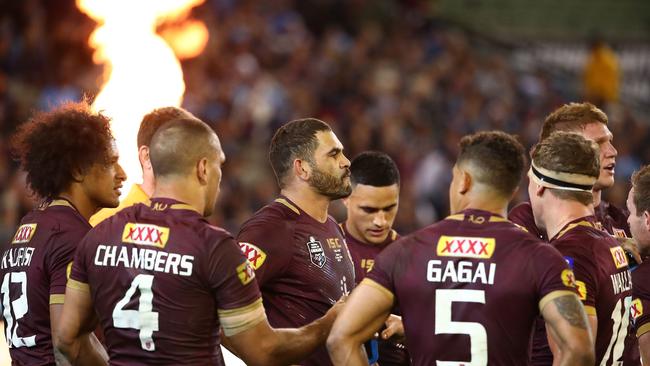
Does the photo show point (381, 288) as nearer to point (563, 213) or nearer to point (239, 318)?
point (239, 318)

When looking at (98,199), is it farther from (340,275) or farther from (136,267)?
(340,275)

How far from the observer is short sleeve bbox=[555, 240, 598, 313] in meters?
5.48

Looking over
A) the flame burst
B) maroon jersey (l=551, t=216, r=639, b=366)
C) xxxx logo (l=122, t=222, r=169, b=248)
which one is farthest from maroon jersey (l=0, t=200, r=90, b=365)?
the flame burst

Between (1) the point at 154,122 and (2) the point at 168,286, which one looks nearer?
(2) the point at 168,286

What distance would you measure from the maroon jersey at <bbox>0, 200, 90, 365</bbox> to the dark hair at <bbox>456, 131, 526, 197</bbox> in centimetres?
225

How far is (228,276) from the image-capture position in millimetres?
5133

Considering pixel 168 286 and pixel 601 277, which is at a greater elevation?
pixel 168 286

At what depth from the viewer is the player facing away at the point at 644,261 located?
245 inches

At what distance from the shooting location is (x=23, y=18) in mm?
17594

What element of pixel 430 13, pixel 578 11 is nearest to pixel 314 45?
pixel 430 13

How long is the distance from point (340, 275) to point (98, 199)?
1525 mm

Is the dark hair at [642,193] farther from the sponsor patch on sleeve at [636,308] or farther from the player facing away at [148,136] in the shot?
the player facing away at [148,136]

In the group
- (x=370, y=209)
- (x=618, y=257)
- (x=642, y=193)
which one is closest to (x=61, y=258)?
(x=370, y=209)

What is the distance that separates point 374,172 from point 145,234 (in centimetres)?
A: 288
